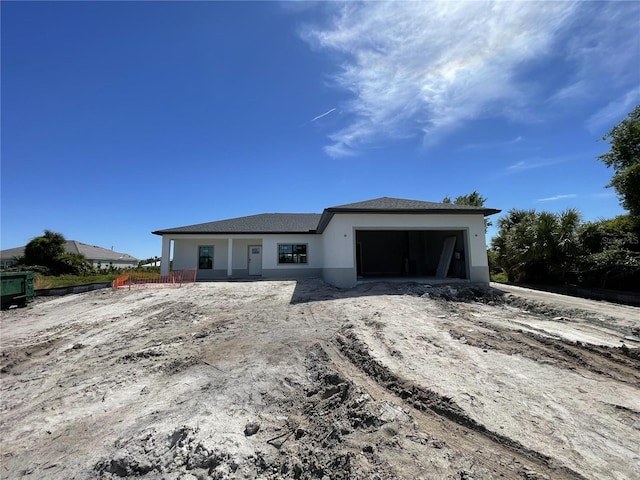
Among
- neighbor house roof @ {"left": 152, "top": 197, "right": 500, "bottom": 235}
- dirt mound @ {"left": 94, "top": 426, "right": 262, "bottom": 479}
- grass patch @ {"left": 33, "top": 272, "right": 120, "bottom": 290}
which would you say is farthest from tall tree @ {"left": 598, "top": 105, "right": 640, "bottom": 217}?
grass patch @ {"left": 33, "top": 272, "right": 120, "bottom": 290}

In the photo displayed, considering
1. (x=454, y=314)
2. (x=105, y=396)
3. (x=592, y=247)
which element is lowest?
(x=105, y=396)

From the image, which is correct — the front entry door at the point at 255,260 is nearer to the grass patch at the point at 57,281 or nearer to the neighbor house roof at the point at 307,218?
the neighbor house roof at the point at 307,218

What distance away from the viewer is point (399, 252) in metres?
20.6

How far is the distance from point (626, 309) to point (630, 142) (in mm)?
13864

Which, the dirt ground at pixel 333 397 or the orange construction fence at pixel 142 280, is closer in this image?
the dirt ground at pixel 333 397

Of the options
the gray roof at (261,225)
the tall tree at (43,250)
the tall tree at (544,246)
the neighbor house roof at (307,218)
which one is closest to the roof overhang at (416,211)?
the neighbor house roof at (307,218)

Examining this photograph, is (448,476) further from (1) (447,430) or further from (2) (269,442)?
(2) (269,442)

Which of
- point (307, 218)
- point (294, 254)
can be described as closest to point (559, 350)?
point (294, 254)

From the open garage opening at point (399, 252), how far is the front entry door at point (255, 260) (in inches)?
263

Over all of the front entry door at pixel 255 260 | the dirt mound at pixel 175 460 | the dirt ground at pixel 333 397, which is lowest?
the dirt mound at pixel 175 460

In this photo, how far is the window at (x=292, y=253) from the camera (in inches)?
779

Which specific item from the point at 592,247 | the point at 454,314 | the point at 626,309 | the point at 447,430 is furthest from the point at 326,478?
the point at 592,247

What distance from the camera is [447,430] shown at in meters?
3.21

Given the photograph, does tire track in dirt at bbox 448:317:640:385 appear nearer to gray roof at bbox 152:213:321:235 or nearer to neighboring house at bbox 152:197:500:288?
neighboring house at bbox 152:197:500:288
